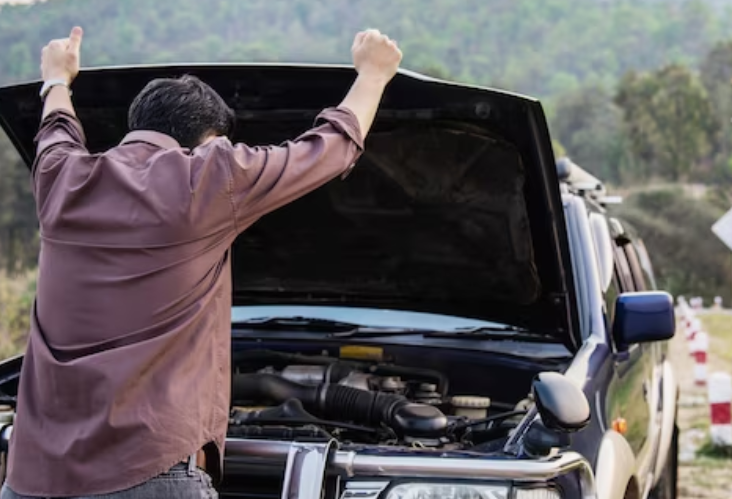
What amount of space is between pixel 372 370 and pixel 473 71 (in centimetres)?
6234

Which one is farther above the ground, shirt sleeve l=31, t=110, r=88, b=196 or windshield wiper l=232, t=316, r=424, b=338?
shirt sleeve l=31, t=110, r=88, b=196

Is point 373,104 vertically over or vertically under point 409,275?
over

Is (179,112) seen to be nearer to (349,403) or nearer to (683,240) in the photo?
(349,403)

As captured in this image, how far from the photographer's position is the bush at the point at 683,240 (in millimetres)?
33531

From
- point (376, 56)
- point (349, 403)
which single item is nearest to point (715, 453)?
point (349, 403)

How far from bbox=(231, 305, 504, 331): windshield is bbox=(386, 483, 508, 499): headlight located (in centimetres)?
165

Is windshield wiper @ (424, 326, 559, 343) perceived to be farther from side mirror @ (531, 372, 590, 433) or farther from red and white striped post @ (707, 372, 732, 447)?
red and white striped post @ (707, 372, 732, 447)

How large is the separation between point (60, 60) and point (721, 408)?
6372 millimetres

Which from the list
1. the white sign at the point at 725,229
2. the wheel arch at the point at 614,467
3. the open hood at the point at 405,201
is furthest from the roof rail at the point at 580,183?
the white sign at the point at 725,229

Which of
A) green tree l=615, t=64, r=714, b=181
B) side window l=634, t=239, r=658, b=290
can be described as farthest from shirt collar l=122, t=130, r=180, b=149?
green tree l=615, t=64, r=714, b=181

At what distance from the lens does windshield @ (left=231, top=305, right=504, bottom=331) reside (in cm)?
424

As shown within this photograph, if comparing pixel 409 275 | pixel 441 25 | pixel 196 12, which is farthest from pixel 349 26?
pixel 409 275

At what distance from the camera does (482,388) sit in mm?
3959

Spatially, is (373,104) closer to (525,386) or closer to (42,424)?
(42,424)
